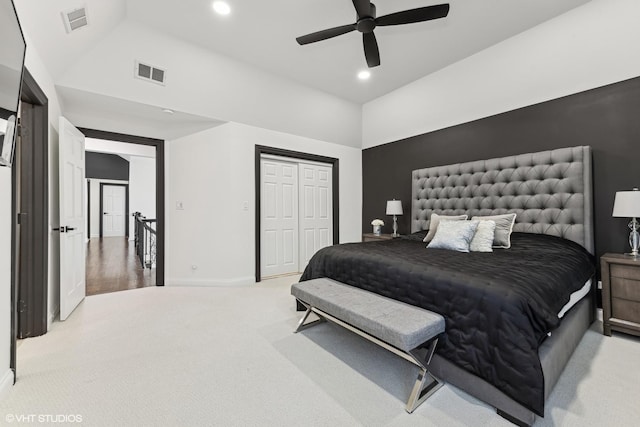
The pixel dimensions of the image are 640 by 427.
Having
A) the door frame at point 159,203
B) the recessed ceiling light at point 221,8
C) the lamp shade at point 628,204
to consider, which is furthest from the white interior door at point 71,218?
the lamp shade at point 628,204

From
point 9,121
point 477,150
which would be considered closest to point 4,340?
point 9,121

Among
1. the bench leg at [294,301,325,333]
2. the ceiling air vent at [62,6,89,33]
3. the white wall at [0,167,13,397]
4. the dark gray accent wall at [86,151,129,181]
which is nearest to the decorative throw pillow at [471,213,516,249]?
the bench leg at [294,301,325,333]

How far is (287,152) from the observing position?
438 cm

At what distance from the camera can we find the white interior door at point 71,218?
105 inches

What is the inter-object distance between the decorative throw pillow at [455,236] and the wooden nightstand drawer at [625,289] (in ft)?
3.71

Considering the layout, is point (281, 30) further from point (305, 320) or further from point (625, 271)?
point (625, 271)

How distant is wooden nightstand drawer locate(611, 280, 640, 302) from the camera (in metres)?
2.19

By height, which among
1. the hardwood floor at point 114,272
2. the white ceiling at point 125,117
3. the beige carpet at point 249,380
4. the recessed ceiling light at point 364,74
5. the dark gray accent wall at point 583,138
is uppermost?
the recessed ceiling light at point 364,74

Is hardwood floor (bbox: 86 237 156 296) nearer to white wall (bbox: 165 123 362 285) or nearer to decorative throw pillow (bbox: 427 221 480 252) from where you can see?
white wall (bbox: 165 123 362 285)

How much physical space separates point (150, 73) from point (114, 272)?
3.51 metres

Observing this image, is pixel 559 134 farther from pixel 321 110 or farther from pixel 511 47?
pixel 321 110

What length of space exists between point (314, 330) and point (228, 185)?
2.36m

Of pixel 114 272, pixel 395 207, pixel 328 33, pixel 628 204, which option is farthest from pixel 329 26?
pixel 114 272

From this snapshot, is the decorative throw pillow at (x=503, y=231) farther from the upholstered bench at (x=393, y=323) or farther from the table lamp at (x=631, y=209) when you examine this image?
the upholstered bench at (x=393, y=323)
